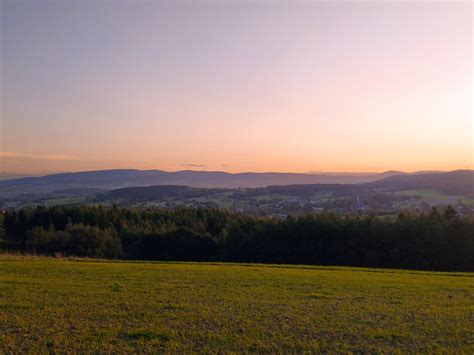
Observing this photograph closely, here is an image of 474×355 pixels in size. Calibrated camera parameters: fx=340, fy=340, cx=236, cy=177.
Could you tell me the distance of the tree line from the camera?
41844 millimetres

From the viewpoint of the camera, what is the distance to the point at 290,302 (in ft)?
41.2

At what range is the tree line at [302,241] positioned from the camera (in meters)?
41.8

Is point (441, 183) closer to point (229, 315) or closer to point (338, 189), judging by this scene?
point (338, 189)

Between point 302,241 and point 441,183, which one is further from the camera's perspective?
point 441,183

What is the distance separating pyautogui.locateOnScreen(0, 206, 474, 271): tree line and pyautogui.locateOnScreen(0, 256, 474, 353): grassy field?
91.7 ft

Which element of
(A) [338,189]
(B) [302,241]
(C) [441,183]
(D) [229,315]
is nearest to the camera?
(D) [229,315]

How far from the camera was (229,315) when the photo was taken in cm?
1062

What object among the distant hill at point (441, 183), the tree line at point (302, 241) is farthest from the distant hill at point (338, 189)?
the tree line at point (302, 241)

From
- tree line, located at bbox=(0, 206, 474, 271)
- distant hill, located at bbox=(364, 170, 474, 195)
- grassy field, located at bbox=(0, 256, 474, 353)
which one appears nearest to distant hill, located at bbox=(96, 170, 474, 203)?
distant hill, located at bbox=(364, 170, 474, 195)

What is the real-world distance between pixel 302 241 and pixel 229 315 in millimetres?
39463

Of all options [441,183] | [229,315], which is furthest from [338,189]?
[229,315]

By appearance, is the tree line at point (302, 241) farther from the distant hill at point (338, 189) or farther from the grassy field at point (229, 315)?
the distant hill at point (338, 189)

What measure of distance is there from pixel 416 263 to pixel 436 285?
28.6 m

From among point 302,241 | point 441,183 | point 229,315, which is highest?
point 441,183
